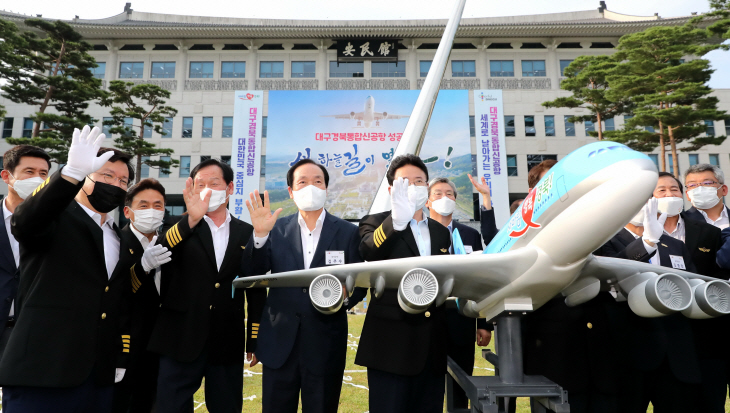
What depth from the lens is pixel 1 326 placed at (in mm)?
3588

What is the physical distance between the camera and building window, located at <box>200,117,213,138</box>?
33719mm

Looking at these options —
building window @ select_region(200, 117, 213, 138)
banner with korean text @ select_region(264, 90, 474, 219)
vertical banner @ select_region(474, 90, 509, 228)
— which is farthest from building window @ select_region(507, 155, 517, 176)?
building window @ select_region(200, 117, 213, 138)

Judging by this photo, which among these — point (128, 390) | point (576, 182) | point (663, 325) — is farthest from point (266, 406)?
point (663, 325)

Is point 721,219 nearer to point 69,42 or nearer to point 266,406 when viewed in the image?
point 266,406

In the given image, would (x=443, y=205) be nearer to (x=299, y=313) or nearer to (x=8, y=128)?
(x=299, y=313)

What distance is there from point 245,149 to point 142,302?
19767 millimetres

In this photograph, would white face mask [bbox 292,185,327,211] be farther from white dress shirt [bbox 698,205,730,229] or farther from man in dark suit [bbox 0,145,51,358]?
white dress shirt [bbox 698,205,730,229]

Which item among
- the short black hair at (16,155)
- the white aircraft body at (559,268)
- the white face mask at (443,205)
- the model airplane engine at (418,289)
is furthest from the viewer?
the white face mask at (443,205)

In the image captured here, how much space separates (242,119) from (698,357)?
2254cm

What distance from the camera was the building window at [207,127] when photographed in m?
33.7

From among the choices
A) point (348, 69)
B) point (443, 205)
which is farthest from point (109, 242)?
point (348, 69)

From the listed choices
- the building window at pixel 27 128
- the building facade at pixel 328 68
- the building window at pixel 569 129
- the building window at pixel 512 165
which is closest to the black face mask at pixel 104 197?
the building facade at pixel 328 68

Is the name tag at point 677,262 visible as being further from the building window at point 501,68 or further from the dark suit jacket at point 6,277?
the building window at point 501,68

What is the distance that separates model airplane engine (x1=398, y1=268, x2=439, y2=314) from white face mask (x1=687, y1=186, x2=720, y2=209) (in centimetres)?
371
